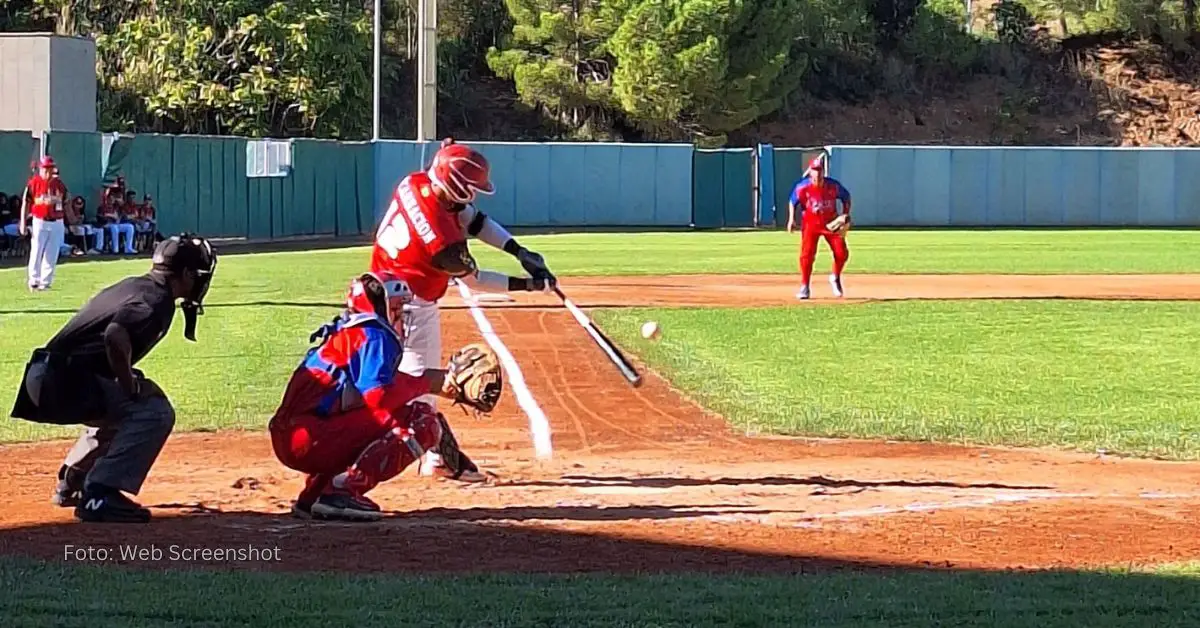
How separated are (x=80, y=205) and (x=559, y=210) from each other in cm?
1917

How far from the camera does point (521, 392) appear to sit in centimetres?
1355

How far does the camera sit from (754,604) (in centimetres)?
623

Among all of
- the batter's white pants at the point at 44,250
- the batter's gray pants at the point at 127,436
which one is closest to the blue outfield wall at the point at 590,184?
the batter's white pants at the point at 44,250

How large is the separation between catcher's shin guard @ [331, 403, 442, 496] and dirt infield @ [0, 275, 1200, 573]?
0.24 meters

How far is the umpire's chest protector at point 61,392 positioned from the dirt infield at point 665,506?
1.75 ft

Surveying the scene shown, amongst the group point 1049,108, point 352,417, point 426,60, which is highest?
point 1049,108

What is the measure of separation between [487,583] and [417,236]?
2.74 metres

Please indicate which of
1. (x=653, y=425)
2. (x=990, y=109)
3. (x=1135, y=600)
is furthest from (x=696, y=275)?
(x=990, y=109)

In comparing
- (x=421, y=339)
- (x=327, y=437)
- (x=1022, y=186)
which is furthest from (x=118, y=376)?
(x=1022, y=186)

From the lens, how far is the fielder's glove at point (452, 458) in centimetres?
926

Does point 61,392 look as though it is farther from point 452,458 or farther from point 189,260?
point 452,458

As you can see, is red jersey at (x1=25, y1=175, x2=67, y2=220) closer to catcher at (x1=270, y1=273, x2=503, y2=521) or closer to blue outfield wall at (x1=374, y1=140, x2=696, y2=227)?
catcher at (x1=270, y1=273, x2=503, y2=521)

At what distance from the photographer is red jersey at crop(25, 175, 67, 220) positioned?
21750 mm

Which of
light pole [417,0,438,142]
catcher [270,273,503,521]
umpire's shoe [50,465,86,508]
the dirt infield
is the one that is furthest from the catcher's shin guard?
light pole [417,0,438,142]
